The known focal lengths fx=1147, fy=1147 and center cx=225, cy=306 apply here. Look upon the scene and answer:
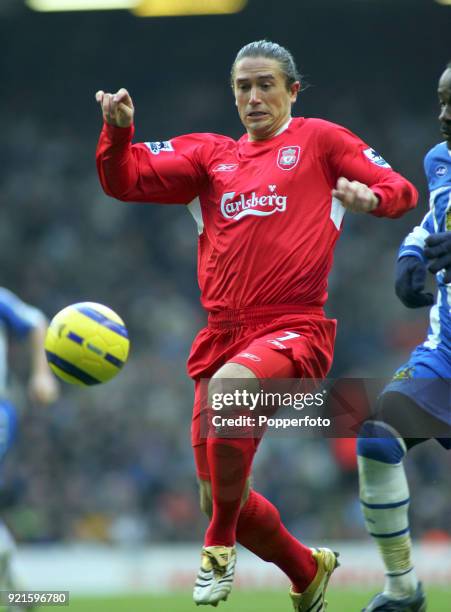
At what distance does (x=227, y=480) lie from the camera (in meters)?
4.98

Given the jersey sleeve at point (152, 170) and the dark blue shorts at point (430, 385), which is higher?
the jersey sleeve at point (152, 170)

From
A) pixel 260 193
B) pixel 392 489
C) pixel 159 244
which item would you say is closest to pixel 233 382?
pixel 392 489

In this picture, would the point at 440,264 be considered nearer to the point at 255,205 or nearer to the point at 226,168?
the point at 255,205

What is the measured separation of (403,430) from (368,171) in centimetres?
118

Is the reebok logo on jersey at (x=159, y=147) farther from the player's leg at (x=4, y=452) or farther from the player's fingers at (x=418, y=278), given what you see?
A: the player's leg at (x=4, y=452)

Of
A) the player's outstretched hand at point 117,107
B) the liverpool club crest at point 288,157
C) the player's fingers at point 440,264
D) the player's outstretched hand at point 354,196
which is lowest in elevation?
the player's fingers at point 440,264

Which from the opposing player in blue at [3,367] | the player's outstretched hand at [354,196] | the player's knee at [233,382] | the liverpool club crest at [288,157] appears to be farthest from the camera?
the opposing player in blue at [3,367]

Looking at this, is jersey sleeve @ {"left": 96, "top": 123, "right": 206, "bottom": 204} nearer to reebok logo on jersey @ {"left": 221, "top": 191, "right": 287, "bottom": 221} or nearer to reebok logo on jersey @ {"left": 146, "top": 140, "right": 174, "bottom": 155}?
reebok logo on jersey @ {"left": 146, "top": 140, "right": 174, "bottom": 155}

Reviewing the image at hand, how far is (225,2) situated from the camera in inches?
604

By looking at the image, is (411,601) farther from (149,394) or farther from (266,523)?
(149,394)

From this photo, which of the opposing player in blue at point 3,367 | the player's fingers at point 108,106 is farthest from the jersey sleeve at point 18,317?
the player's fingers at point 108,106

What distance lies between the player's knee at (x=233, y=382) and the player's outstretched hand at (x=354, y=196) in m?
0.82

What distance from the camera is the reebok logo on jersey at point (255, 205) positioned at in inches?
210

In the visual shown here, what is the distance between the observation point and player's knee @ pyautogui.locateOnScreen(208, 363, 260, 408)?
4840 mm
